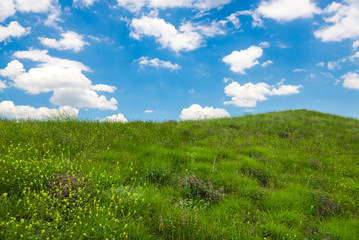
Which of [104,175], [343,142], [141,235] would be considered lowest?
[141,235]

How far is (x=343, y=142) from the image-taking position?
13438 millimetres

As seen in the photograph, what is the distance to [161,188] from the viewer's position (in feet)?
18.0

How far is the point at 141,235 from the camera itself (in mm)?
3639

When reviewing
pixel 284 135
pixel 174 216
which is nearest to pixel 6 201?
pixel 174 216

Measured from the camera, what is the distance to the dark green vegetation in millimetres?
3775

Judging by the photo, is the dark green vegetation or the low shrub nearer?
the dark green vegetation

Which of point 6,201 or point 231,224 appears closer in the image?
point 6,201

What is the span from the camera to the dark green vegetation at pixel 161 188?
3775 millimetres

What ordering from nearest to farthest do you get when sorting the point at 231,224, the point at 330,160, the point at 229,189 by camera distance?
the point at 231,224, the point at 229,189, the point at 330,160

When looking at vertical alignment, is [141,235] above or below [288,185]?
below

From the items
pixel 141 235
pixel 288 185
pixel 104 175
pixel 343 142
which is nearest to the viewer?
pixel 141 235

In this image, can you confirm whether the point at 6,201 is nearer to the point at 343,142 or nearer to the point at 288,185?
the point at 288,185

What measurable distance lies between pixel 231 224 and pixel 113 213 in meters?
2.36

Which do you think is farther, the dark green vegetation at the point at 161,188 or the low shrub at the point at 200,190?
the low shrub at the point at 200,190
